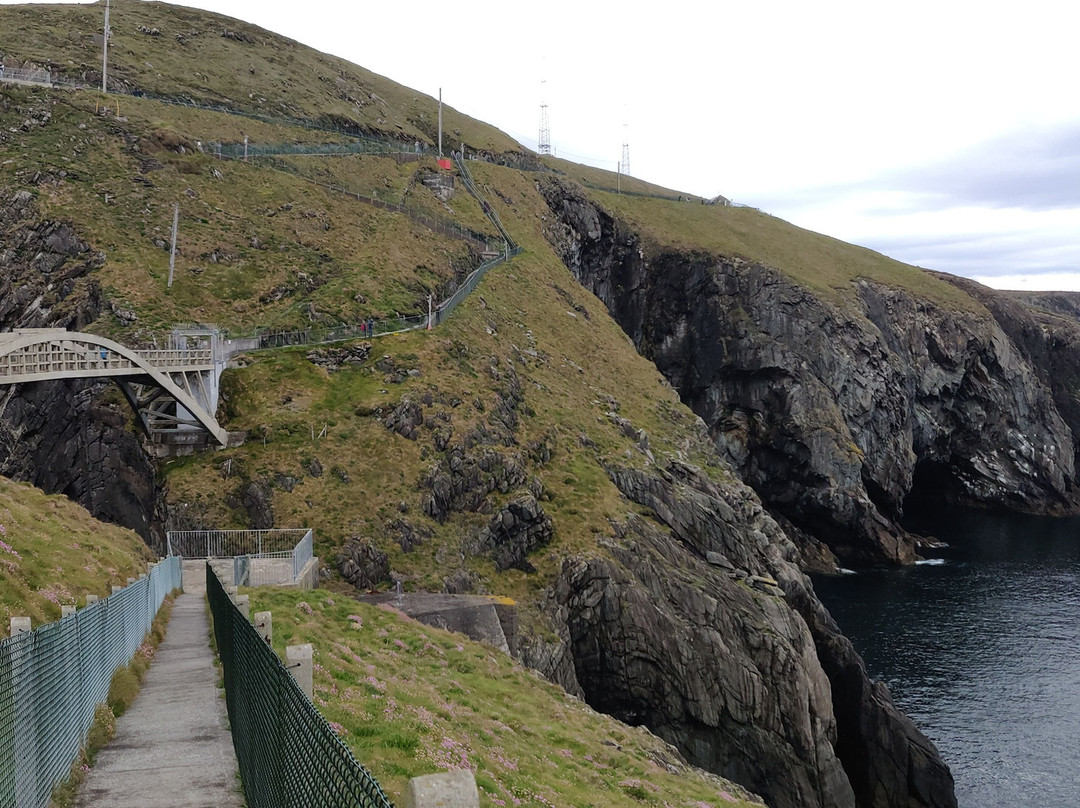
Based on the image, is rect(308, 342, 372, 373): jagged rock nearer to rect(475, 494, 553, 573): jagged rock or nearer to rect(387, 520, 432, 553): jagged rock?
rect(387, 520, 432, 553): jagged rock

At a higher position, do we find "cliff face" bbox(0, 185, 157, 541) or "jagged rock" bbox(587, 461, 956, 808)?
"cliff face" bbox(0, 185, 157, 541)

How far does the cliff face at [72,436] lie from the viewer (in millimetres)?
54531

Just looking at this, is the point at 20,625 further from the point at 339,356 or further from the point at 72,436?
the point at 339,356

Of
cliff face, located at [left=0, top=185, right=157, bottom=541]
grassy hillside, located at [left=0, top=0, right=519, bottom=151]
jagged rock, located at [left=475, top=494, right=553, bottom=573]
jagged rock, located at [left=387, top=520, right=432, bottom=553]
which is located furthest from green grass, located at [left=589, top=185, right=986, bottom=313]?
jagged rock, located at [left=387, top=520, right=432, bottom=553]

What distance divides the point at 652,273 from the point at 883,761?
91111 mm

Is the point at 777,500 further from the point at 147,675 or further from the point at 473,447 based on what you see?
the point at 147,675

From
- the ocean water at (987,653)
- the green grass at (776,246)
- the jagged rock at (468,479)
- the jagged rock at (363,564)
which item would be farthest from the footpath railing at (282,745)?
the green grass at (776,246)

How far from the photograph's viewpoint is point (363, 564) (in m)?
46.1

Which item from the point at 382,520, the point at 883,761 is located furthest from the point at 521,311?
the point at 883,761

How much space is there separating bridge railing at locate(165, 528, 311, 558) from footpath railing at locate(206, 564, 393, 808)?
32165 mm

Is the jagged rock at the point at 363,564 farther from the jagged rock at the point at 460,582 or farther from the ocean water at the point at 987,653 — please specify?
the ocean water at the point at 987,653

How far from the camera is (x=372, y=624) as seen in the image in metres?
32.6

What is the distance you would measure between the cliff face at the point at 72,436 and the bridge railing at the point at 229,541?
6.29m

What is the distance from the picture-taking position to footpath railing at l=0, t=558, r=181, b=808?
10.9 m
